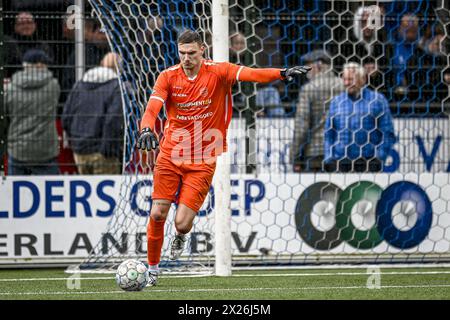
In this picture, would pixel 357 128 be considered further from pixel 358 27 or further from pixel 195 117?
pixel 195 117

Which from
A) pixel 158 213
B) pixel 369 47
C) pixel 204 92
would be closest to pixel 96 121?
pixel 204 92

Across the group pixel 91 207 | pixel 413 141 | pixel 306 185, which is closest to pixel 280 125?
pixel 306 185

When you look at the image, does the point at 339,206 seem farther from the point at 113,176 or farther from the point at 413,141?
the point at 113,176

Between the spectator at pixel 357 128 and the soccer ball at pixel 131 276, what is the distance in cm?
353

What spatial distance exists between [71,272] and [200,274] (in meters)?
1.31

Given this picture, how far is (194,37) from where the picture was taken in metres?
9.15

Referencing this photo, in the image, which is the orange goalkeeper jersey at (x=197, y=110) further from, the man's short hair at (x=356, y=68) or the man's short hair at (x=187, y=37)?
the man's short hair at (x=356, y=68)

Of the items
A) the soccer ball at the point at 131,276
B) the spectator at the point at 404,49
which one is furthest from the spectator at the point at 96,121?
the soccer ball at the point at 131,276

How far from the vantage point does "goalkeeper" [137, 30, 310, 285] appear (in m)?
9.27

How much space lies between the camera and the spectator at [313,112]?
1152 cm

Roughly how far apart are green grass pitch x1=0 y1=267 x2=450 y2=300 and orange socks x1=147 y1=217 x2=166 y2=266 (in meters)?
0.25

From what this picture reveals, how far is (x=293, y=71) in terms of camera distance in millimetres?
8586

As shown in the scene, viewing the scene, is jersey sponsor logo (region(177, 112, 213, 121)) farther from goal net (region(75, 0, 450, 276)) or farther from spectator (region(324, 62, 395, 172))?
spectator (region(324, 62, 395, 172))

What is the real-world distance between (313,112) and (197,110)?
8.12ft
